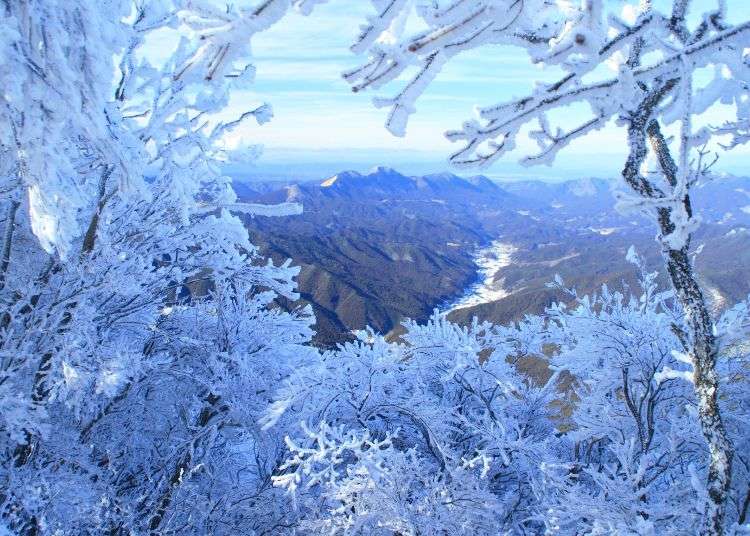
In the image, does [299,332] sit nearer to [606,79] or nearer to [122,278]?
[122,278]

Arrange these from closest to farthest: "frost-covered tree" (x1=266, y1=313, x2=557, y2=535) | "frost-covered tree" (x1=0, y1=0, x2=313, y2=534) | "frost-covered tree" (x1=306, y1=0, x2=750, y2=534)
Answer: "frost-covered tree" (x1=306, y1=0, x2=750, y2=534) < "frost-covered tree" (x1=0, y1=0, x2=313, y2=534) < "frost-covered tree" (x1=266, y1=313, x2=557, y2=535)

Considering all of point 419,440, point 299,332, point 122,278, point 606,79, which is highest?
point 606,79

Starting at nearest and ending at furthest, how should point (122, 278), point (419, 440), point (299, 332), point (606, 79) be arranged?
point (606, 79), point (122, 278), point (419, 440), point (299, 332)

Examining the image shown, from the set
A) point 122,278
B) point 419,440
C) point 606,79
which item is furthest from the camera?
point 419,440

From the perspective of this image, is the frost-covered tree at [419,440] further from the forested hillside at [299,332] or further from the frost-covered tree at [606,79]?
the frost-covered tree at [606,79]

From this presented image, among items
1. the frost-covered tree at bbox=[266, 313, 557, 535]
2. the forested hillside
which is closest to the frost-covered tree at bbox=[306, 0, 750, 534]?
the forested hillside

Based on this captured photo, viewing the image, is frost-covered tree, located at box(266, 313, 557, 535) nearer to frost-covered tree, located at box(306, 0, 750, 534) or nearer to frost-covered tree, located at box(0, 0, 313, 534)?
frost-covered tree, located at box(0, 0, 313, 534)

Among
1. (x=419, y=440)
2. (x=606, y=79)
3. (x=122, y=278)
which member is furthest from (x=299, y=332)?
(x=606, y=79)

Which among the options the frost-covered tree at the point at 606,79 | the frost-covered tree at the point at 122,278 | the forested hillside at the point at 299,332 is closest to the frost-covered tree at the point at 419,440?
the forested hillside at the point at 299,332
